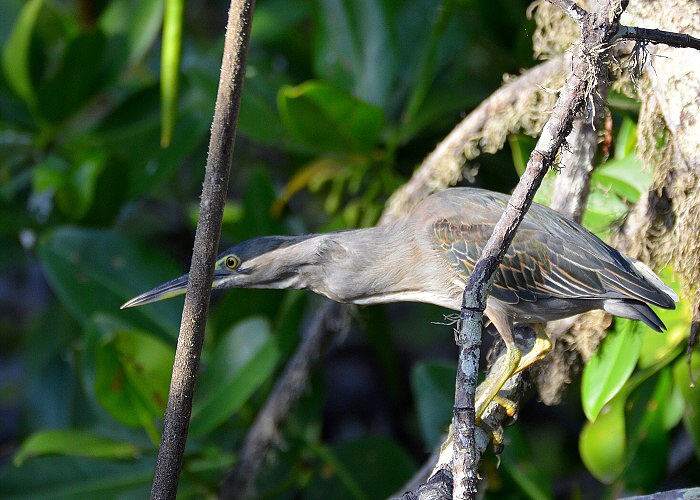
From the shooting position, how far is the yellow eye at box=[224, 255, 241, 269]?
85.0 inches

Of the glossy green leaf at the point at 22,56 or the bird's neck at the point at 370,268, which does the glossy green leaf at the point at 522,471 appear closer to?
the bird's neck at the point at 370,268

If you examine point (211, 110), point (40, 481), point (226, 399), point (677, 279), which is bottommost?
point (40, 481)

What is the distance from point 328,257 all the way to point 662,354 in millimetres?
968

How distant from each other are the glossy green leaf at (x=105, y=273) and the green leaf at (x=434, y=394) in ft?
3.01

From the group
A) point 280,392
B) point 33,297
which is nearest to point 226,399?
point 280,392

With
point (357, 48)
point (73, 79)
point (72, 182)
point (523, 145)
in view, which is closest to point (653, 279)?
point (523, 145)

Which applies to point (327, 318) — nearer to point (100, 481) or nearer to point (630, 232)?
point (100, 481)

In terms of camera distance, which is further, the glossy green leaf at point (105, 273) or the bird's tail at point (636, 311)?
the glossy green leaf at point (105, 273)

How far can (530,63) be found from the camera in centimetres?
300

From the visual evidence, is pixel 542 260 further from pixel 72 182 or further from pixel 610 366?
pixel 72 182

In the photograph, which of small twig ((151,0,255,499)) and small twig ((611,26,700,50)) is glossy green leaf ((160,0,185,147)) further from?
small twig ((611,26,700,50))

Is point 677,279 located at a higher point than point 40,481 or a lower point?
higher

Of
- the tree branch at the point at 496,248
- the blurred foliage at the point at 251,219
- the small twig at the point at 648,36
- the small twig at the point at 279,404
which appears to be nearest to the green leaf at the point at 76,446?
the blurred foliage at the point at 251,219

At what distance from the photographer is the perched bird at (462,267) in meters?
1.94
